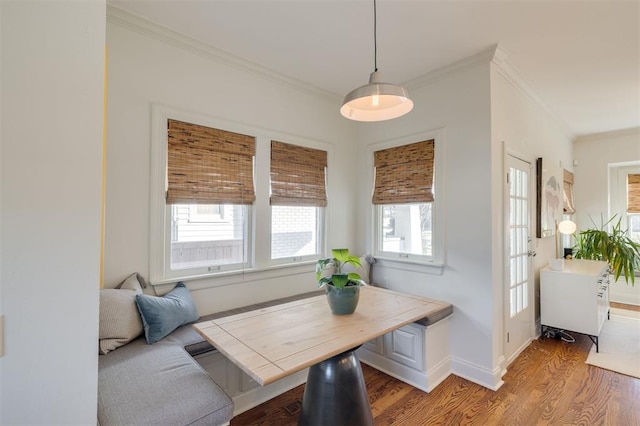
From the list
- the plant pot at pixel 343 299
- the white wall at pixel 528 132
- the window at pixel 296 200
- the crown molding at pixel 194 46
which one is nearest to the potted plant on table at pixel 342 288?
the plant pot at pixel 343 299

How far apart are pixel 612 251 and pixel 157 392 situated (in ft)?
16.4

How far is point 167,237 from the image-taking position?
87.8 inches

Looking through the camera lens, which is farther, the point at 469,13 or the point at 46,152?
the point at 469,13

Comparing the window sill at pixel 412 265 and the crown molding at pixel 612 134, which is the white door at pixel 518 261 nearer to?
the window sill at pixel 412 265

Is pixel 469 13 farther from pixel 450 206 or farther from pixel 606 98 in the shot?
pixel 606 98

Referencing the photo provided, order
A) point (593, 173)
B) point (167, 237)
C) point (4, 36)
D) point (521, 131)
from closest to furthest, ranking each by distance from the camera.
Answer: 1. point (4, 36)
2. point (167, 237)
3. point (521, 131)
4. point (593, 173)

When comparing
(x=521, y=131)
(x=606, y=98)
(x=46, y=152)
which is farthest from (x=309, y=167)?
(x=606, y=98)

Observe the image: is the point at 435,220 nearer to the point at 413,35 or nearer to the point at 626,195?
the point at 413,35

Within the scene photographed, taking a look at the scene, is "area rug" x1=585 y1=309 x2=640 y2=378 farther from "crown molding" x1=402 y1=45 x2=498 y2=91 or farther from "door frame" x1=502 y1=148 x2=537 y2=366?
"crown molding" x1=402 y1=45 x2=498 y2=91

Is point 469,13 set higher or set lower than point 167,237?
higher

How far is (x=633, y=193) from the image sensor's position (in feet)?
15.6

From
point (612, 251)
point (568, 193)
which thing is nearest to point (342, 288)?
point (612, 251)

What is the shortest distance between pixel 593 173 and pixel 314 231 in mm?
4884

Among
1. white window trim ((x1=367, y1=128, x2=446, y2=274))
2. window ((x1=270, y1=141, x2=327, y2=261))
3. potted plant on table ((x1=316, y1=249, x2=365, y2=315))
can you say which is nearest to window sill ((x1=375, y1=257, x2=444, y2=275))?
white window trim ((x1=367, y1=128, x2=446, y2=274))
